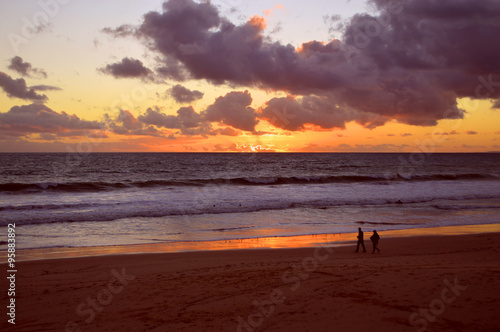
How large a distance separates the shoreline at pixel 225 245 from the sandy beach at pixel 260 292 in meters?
1.15

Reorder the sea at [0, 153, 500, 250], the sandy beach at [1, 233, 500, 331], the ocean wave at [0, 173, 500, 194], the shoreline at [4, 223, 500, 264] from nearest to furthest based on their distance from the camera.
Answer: the sandy beach at [1, 233, 500, 331] < the shoreline at [4, 223, 500, 264] < the sea at [0, 153, 500, 250] < the ocean wave at [0, 173, 500, 194]

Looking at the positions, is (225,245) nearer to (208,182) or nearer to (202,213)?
(202,213)

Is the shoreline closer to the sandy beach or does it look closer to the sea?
the sea

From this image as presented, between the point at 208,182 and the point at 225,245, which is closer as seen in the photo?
the point at 225,245

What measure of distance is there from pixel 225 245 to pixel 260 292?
673 cm

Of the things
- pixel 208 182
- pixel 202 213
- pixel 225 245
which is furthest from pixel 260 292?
pixel 208 182

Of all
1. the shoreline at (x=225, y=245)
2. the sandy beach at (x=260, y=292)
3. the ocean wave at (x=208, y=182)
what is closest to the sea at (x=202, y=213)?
the ocean wave at (x=208, y=182)

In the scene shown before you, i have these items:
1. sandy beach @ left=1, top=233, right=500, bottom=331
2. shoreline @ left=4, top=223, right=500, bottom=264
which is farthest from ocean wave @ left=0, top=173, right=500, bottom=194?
sandy beach @ left=1, top=233, right=500, bottom=331

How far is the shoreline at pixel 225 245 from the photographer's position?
14.7 meters

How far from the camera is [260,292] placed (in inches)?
388

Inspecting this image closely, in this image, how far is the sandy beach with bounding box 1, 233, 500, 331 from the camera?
807 cm

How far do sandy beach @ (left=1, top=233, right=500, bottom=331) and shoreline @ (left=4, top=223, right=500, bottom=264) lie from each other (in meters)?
1.15

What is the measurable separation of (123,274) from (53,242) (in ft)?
24.0

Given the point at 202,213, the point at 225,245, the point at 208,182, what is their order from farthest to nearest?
the point at 208,182 < the point at 202,213 < the point at 225,245
